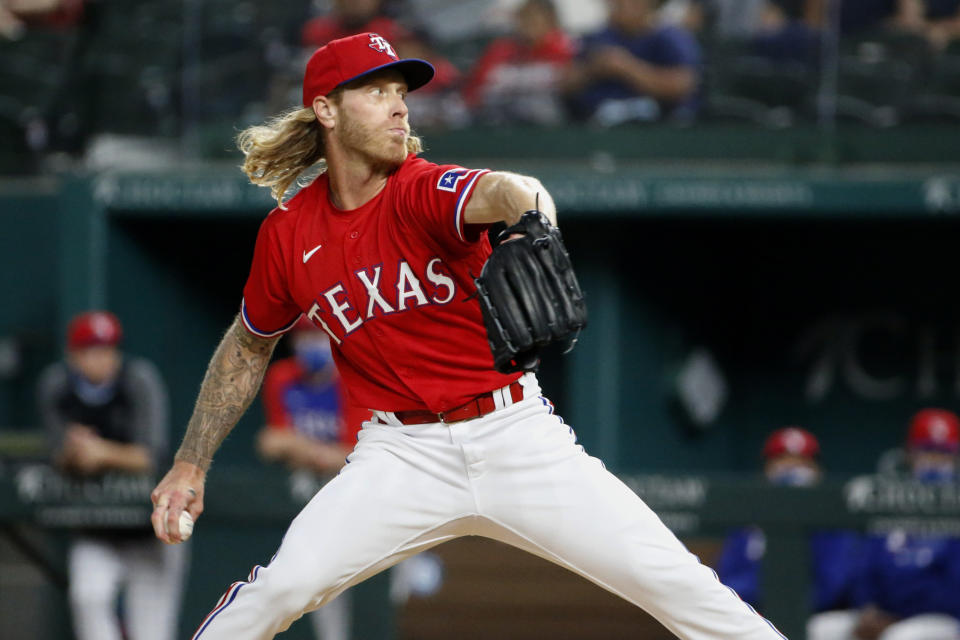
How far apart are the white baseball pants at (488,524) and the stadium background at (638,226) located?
3.60 m

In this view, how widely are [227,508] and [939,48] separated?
159 inches

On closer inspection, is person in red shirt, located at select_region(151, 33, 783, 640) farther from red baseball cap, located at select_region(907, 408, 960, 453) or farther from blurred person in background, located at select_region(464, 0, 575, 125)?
blurred person in background, located at select_region(464, 0, 575, 125)

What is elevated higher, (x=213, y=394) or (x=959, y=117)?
(x=959, y=117)

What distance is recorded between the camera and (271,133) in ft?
11.4

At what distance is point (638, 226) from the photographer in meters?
7.59

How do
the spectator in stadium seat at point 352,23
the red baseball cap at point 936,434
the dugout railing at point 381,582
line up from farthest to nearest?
the spectator in stadium seat at point 352,23 < the red baseball cap at point 936,434 < the dugout railing at point 381,582

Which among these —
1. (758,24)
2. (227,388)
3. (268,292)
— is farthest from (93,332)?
(758,24)

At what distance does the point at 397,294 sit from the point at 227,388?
21.5 inches

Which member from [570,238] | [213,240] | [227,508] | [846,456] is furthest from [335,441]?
[846,456]

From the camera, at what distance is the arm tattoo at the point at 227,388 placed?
3.47m

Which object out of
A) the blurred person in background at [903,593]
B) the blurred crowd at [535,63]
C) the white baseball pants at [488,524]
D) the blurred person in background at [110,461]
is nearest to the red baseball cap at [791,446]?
the blurred person in background at [903,593]

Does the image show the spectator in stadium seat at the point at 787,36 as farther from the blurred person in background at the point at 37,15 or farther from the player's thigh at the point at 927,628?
the blurred person in background at the point at 37,15

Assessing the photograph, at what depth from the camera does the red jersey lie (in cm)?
322

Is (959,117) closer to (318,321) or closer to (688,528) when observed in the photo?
(688,528)
